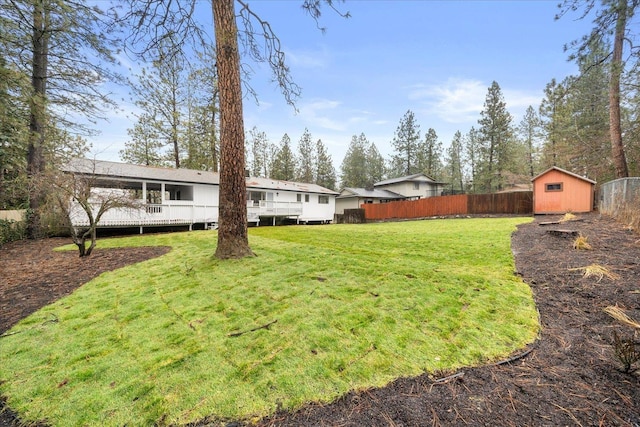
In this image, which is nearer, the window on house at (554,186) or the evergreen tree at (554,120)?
the window on house at (554,186)

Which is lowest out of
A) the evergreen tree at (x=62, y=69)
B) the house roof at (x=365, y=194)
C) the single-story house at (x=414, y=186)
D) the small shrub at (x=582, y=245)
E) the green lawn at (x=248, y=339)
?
the green lawn at (x=248, y=339)

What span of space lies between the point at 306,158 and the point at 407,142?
1544cm

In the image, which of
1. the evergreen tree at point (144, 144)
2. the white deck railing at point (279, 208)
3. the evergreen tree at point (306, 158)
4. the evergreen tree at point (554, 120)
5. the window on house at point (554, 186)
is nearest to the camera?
the window on house at point (554, 186)

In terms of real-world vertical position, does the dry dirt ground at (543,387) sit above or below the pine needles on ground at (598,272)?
below

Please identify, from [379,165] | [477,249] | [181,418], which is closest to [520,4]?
[477,249]

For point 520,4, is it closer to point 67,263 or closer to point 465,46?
point 465,46

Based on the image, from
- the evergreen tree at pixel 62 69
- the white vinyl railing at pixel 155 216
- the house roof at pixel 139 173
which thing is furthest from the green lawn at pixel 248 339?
the house roof at pixel 139 173

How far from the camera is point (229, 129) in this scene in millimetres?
5176

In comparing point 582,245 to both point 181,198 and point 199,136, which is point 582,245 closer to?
point 181,198

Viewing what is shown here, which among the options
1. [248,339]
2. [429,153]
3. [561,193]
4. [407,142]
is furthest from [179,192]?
[429,153]

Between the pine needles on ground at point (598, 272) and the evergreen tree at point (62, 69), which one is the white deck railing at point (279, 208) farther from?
the pine needles on ground at point (598, 272)

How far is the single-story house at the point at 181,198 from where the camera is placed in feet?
37.4

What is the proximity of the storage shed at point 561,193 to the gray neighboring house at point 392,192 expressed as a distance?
49.4 ft

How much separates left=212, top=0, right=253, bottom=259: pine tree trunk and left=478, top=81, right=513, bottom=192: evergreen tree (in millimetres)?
32729
